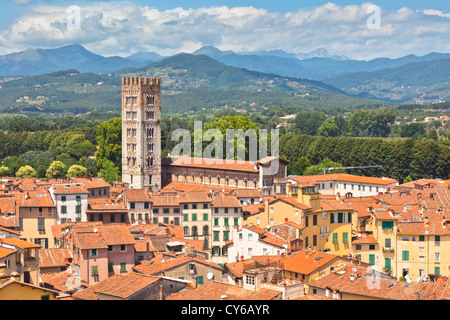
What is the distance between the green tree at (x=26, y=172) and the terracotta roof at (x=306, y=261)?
54223mm

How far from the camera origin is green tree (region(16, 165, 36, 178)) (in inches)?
3063

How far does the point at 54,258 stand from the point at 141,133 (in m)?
38.1

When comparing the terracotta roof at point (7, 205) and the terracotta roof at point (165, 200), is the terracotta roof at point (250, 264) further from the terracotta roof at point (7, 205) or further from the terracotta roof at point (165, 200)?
the terracotta roof at point (7, 205)

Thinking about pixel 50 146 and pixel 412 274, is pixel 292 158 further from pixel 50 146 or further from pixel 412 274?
pixel 412 274

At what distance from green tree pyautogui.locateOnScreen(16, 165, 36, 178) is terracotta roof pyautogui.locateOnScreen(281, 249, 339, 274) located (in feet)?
178

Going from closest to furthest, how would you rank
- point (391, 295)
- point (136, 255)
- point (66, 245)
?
point (391, 295) → point (136, 255) → point (66, 245)

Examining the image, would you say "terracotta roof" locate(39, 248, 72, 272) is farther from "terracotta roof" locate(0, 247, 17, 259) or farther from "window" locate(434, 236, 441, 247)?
"window" locate(434, 236, 441, 247)

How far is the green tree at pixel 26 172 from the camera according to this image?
255 feet

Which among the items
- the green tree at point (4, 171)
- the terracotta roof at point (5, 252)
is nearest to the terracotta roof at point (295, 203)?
the terracotta roof at point (5, 252)

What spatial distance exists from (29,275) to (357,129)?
14507 centimetres

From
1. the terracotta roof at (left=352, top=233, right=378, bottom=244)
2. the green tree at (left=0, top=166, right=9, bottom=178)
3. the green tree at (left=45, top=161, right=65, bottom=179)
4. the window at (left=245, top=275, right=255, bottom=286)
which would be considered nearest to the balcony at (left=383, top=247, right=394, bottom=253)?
the terracotta roof at (left=352, top=233, right=378, bottom=244)

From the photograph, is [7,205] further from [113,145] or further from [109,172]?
[113,145]
